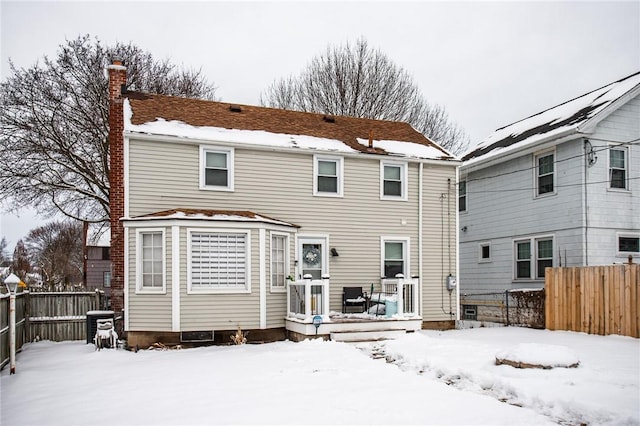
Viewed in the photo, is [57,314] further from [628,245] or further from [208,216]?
[628,245]

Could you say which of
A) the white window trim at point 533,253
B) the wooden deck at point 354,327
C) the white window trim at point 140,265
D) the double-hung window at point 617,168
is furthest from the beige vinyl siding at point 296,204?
the double-hung window at point 617,168

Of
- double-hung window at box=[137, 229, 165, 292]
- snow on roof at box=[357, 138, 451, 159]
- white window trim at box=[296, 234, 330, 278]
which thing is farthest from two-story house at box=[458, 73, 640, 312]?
double-hung window at box=[137, 229, 165, 292]

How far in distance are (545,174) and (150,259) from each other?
1246 centimetres

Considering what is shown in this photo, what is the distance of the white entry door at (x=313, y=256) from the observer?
15.0m

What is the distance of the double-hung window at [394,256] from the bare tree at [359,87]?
47.6ft

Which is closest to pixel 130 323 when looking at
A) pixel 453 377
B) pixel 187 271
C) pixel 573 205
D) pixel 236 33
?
pixel 187 271

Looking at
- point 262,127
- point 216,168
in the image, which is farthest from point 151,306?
point 262,127

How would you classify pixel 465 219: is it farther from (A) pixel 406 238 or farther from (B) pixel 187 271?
(B) pixel 187 271

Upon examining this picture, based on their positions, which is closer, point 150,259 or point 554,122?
point 150,259

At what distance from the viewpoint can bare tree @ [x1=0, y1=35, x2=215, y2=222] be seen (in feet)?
69.7

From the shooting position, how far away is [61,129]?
22609mm

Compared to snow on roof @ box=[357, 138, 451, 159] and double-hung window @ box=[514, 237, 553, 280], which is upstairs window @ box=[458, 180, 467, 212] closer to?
double-hung window @ box=[514, 237, 553, 280]

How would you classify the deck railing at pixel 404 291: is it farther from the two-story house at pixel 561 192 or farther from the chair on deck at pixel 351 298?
the two-story house at pixel 561 192

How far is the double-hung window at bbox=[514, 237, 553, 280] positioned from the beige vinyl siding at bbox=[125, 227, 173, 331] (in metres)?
11.6
